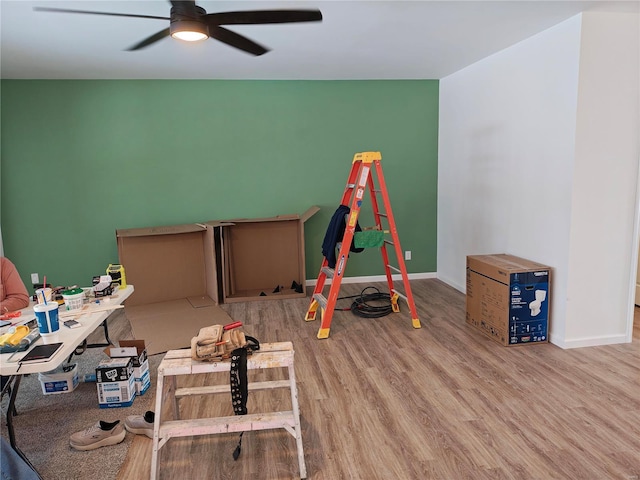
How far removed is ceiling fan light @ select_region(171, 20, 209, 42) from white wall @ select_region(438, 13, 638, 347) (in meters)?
2.60

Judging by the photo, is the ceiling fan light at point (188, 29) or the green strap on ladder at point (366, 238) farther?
the green strap on ladder at point (366, 238)

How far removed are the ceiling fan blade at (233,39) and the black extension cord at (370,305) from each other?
255cm

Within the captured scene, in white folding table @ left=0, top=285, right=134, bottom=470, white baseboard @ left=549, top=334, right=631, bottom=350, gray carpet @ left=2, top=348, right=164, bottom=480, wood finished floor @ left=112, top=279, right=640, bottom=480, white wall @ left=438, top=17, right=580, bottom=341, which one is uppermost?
white wall @ left=438, top=17, right=580, bottom=341

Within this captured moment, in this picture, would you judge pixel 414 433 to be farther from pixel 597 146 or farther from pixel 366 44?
pixel 366 44

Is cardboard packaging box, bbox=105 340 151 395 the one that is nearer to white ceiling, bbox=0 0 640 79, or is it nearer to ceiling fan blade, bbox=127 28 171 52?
ceiling fan blade, bbox=127 28 171 52

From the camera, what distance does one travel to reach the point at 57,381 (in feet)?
9.40

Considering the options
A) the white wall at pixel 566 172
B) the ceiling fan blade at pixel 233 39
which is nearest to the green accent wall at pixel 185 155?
the white wall at pixel 566 172

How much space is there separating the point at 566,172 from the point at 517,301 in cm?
104

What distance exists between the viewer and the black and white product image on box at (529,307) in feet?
11.1

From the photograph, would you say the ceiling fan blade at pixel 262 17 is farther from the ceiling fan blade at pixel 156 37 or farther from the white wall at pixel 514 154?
the white wall at pixel 514 154

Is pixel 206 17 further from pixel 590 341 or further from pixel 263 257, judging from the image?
pixel 590 341

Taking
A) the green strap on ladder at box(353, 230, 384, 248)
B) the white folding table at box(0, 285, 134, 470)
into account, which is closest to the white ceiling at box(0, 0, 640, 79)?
the green strap on ladder at box(353, 230, 384, 248)

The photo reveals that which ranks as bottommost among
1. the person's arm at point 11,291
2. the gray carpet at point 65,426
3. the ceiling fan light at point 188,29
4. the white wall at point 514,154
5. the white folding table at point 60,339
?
the gray carpet at point 65,426

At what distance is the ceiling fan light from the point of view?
241 cm
